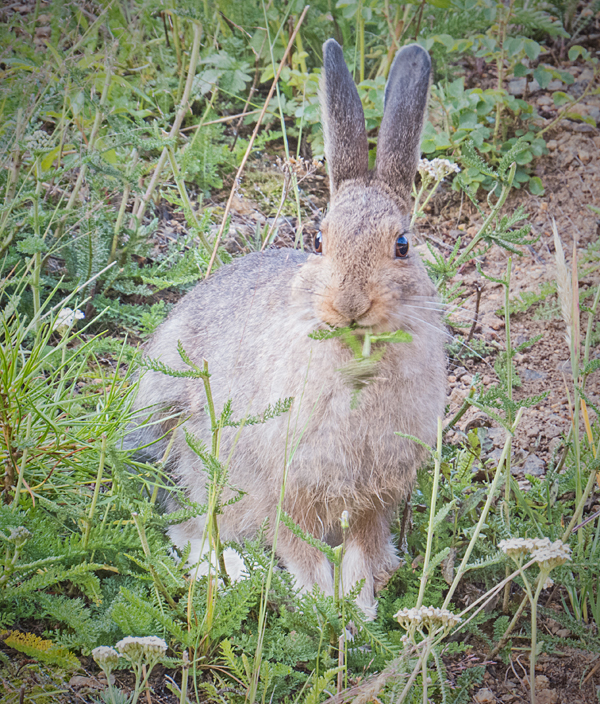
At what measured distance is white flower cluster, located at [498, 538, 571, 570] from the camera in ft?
5.39

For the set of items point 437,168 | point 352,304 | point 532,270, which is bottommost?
point 532,270

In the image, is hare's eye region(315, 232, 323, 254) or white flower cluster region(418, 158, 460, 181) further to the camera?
white flower cluster region(418, 158, 460, 181)

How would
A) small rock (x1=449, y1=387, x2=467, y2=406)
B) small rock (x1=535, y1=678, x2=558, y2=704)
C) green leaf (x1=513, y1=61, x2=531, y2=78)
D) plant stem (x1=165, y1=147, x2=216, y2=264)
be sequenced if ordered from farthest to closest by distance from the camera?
green leaf (x1=513, y1=61, x2=531, y2=78) < small rock (x1=449, y1=387, x2=467, y2=406) < plant stem (x1=165, y1=147, x2=216, y2=264) < small rock (x1=535, y1=678, x2=558, y2=704)

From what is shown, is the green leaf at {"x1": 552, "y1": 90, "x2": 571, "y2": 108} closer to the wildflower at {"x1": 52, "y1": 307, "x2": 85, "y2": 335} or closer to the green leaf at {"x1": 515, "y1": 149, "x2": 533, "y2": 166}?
the green leaf at {"x1": 515, "y1": 149, "x2": 533, "y2": 166}

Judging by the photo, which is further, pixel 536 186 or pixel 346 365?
pixel 536 186

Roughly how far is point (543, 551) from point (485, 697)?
0.94 m

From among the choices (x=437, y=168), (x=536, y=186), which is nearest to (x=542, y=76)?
(x=536, y=186)

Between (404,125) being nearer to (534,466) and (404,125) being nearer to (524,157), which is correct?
(534,466)

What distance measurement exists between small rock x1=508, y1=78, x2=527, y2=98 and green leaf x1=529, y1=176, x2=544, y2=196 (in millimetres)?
999

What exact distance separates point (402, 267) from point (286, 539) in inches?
50.3

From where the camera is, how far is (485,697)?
2.31 metres

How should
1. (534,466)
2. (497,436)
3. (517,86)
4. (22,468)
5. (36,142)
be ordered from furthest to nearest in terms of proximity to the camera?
(517,86), (497,436), (534,466), (36,142), (22,468)

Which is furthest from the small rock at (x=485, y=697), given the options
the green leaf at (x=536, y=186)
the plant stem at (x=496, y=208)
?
the green leaf at (x=536, y=186)

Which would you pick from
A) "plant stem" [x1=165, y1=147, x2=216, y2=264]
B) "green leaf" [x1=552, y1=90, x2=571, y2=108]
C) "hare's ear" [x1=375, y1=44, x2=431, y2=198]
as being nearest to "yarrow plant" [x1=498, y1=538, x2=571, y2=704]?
"hare's ear" [x1=375, y1=44, x2=431, y2=198]
